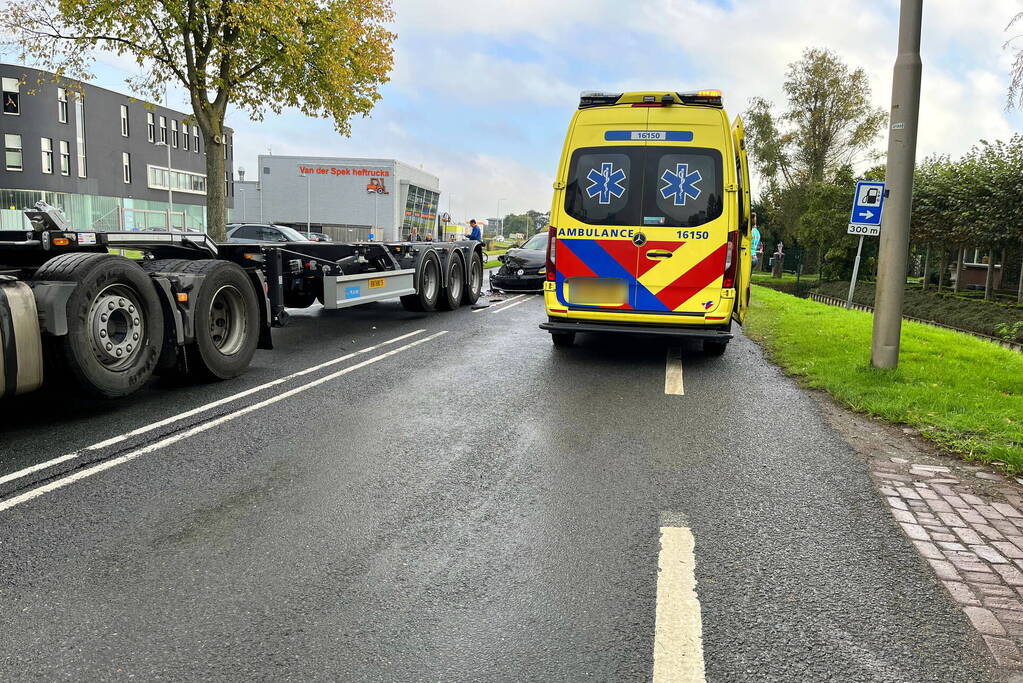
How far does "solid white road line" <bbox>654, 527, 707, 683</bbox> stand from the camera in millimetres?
2742

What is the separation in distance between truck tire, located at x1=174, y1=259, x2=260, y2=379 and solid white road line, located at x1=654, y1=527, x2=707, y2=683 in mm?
4936

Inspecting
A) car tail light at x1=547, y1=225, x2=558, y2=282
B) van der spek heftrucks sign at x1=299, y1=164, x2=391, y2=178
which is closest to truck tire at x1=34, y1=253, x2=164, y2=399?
car tail light at x1=547, y1=225, x2=558, y2=282

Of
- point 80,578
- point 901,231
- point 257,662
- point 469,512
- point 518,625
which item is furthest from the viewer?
point 901,231

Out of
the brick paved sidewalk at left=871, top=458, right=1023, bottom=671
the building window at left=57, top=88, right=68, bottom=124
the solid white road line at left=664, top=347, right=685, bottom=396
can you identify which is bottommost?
the brick paved sidewalk at left=871, top=458, right=1023, bottom=671

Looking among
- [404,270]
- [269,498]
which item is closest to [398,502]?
[269,498]

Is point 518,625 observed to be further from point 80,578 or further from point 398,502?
point 80,578

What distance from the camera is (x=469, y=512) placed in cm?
425

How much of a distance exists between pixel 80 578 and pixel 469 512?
1.81m

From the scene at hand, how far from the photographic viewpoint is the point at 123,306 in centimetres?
631

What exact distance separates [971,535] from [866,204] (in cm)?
1228

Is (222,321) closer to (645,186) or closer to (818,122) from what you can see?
(645,186)

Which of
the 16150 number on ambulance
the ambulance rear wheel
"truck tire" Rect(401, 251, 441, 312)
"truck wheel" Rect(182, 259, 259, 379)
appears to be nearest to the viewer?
"truck wheel" Rect(182, 259, 259, 379)

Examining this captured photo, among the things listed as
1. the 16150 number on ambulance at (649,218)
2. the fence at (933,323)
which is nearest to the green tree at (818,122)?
the fence at (933,323)

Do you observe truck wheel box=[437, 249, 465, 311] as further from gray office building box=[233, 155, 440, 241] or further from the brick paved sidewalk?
gray office building box=[233, 155, 440, 241]
